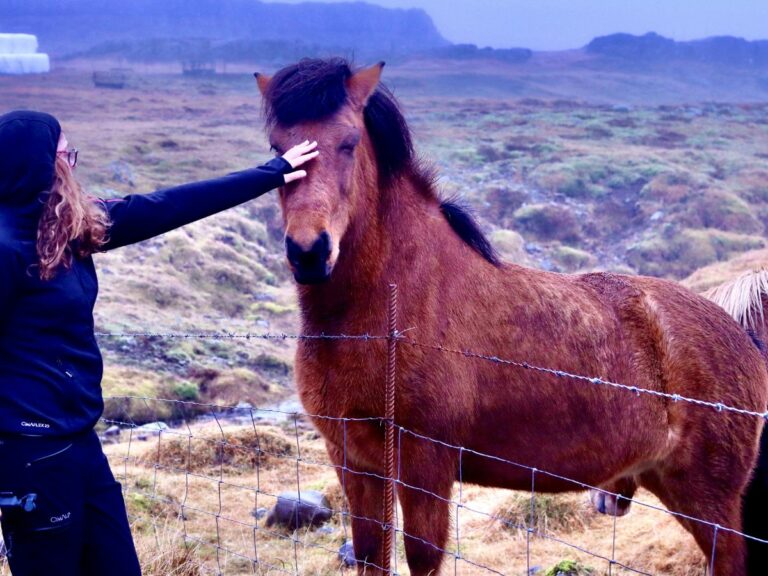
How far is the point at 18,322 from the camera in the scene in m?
2.37

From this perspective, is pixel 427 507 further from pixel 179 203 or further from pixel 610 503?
pixel 610 503

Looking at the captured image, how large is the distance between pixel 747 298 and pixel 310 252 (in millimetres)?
3149

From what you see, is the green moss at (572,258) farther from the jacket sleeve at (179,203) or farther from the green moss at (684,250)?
the jacket sleeve at (179,203)

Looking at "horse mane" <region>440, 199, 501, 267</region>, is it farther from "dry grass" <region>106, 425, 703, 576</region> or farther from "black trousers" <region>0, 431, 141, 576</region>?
"black trousers" <region>0, 431, 141, 576</region>

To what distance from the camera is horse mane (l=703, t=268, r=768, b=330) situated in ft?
15.3

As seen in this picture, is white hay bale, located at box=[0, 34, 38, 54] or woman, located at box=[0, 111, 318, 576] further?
white hay bale, located at box=[0, 34, 38, 54]

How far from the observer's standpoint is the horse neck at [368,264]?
3471 millimetres

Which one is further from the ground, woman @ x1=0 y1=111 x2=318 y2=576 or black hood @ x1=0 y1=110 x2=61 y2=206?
black hood @ x1=0 y1=110 x2=61 y2=206

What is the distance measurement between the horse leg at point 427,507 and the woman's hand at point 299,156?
132 cm

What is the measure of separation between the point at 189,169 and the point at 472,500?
21260 mm

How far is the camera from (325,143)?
3.32m

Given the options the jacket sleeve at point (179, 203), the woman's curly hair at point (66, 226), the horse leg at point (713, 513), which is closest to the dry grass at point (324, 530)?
the horse leg at point (713, 513)

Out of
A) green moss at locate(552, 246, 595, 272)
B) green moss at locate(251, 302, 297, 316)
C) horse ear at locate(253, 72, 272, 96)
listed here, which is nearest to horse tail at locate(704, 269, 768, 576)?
horse ear at locate(253, 72, 272, 96)

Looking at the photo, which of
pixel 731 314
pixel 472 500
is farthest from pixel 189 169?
pixel 731 314
